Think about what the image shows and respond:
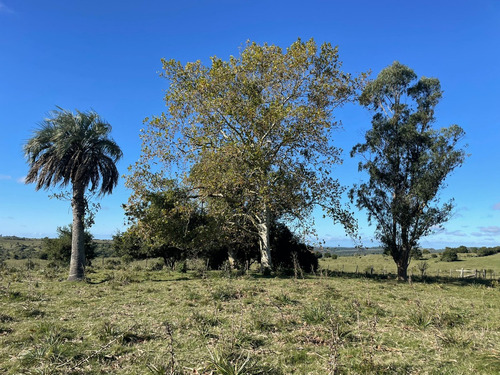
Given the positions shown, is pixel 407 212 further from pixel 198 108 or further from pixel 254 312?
pixel 254 312

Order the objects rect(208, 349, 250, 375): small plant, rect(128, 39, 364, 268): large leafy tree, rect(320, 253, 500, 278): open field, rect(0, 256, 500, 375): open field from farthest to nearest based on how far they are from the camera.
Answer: rect(320, 253, 500, 278): open field < rect(128, 39, 364, 268): large leafy tree < rect(0, 256, 500, 375): open field < rect(208, 349, 250, 375): small plant

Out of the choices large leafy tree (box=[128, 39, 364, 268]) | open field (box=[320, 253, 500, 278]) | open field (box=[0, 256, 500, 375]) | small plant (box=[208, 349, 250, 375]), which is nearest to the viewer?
small plant (box=[208, 349, 250, 375])

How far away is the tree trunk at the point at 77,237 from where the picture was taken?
692 inches

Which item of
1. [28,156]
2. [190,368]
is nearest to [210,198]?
[28,156]

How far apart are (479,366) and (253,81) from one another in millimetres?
17096

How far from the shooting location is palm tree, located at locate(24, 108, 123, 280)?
1780 cm

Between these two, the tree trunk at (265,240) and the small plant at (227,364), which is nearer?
the small plant at (227,364)

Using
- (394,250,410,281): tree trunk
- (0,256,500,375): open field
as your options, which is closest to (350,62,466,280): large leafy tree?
(394,250,410,281): tree trunk

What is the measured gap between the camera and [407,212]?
23344 millimetres

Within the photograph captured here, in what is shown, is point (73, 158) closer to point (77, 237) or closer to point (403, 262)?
point (77, 237)

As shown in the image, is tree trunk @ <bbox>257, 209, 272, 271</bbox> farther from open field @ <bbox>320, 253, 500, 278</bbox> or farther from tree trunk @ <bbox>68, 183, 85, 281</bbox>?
open field @ <bbox>320, 253, 500, 278</bbox>

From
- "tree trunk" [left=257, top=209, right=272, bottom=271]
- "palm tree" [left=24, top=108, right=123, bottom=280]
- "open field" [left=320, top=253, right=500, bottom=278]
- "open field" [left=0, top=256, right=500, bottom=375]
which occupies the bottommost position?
"open field" [left=320, top=253, right=500, bottom=278]

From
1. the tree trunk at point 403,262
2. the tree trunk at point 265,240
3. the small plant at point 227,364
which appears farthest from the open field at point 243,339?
the tree trunk at point 403,262

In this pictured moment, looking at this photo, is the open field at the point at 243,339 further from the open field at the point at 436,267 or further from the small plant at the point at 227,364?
the open field at the point at 436,267
